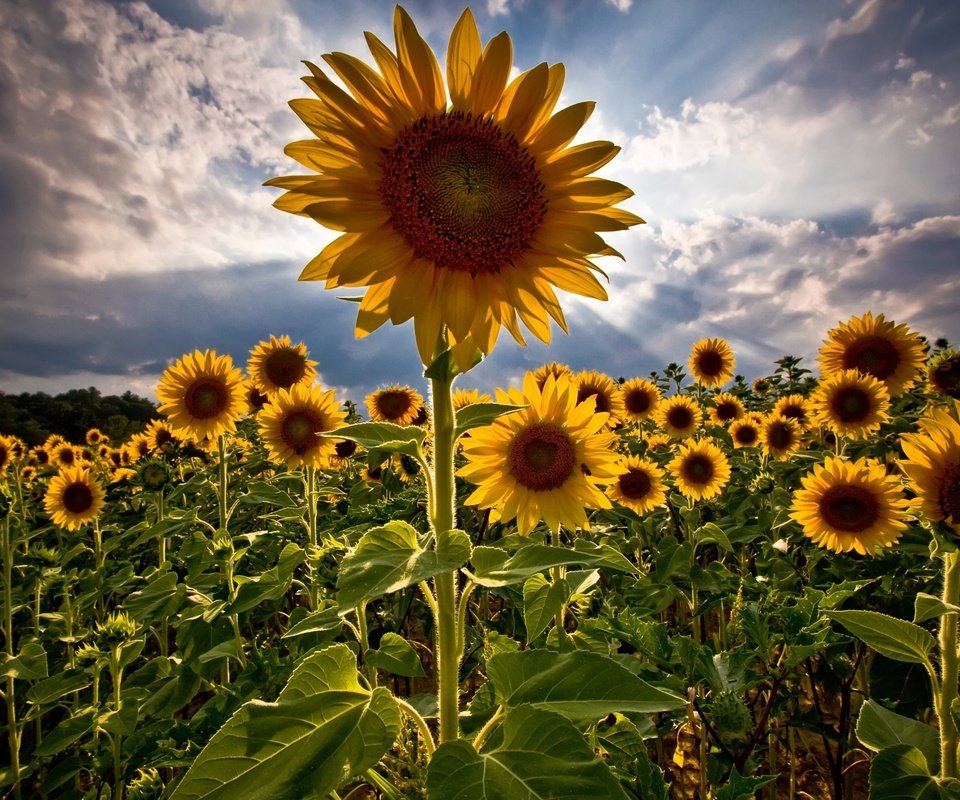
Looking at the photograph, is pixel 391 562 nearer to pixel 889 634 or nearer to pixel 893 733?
pixel 889 634

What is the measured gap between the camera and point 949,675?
1.95m

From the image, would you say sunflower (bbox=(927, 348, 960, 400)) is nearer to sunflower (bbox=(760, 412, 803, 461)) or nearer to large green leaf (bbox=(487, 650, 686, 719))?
sunflower (bbox=(760, 412, 803, 461))

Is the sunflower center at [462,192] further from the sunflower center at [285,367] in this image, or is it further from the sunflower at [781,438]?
the sunflower at [781,438]

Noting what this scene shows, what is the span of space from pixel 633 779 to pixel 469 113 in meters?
1.91

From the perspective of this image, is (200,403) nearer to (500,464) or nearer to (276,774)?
(500,464)

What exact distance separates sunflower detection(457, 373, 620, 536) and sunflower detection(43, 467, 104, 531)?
4795mm

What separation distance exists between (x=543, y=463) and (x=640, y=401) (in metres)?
5.43

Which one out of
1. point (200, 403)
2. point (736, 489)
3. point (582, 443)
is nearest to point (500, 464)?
point (582, 443)

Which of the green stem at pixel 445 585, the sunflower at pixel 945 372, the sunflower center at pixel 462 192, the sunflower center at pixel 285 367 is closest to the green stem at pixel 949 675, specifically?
the green stem at pixel 445 585

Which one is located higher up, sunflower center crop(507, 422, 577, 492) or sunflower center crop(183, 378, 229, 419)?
sunflower center crop(183, 378, 229, 419)

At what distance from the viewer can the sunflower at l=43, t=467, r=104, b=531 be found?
573cm

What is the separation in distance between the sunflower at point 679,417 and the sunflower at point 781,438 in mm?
1008

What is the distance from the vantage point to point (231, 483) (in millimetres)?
5840

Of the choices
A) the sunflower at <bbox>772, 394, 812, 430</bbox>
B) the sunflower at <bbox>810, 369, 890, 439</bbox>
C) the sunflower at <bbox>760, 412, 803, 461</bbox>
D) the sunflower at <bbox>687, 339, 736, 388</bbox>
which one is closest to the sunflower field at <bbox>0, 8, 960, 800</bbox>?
the sunflower at <bbox>810, 369, 890, 439</bbox>
